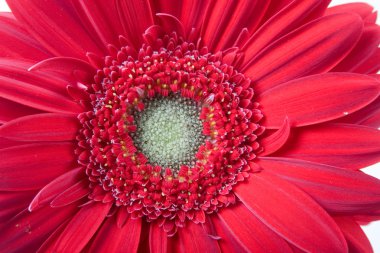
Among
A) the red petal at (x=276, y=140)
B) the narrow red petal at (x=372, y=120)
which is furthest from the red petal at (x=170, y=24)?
the narrow red petal at (x=372, y=120)

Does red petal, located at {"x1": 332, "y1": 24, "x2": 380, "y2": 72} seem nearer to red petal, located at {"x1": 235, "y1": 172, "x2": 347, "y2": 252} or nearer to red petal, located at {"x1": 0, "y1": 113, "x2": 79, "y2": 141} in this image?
red petal, located at {"x1": 235, "y1": 172, "x2": 347, "y2": 252}

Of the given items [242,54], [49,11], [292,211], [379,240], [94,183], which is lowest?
[379,240]

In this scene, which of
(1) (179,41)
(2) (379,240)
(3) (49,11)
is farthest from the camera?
(2) (379,240)

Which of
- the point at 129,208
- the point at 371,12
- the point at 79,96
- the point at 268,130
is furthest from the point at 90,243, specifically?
the point at 371,12

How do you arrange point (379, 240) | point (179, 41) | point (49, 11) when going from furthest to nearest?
point (379, 240) < point (179, 41) < point (49, 11)

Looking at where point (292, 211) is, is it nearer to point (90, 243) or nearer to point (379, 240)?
point (90, 243)

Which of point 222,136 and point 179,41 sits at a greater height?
point 179,41

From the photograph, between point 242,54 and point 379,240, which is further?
Answer: point 379,240
